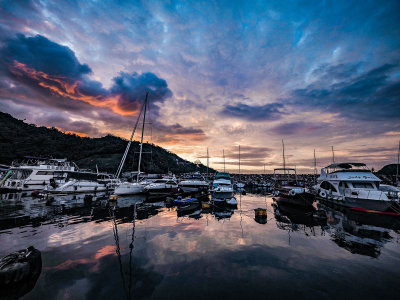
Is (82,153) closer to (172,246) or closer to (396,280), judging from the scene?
(172,246)

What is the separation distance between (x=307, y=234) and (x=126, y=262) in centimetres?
1261

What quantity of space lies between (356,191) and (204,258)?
2384 centimetres

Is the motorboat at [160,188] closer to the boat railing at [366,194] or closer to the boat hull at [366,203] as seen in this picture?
the boat hull at [366,203]

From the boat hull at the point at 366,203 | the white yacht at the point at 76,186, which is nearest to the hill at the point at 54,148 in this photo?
the white yacht at the point at 76,186

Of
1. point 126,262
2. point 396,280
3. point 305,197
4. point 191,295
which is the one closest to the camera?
point 191,295

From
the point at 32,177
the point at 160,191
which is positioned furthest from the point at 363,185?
the point at 32,177

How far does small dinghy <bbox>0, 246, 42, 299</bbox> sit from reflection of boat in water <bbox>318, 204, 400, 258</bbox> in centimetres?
1546

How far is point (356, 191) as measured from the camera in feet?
70.9

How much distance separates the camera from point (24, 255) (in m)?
6.46

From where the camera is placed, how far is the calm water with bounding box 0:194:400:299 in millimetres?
6090

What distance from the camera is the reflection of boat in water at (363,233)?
10305 mm

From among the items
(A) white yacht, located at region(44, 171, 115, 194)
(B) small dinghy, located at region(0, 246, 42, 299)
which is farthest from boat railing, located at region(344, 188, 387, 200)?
(A) white yacht, located at region(44, 171, 115, 194)

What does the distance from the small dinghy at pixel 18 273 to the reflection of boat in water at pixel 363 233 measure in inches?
609

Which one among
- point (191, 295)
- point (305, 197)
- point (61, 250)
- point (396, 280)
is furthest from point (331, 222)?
point (61, 250)
